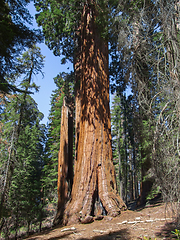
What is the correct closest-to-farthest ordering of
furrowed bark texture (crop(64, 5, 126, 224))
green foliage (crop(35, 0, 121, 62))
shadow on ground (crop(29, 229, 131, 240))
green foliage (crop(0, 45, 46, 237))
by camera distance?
shadow on ground (crop(29, 229, 131, 240))
furrowed bark texture (crop(64, 5, 126, 224))
green foliage (crop(35, 0, 121, 62))
green foliage (crop(0, 45, 46, 237))

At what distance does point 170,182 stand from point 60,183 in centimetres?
444

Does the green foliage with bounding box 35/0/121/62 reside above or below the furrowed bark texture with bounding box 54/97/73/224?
above

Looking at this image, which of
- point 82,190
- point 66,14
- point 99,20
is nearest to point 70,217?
point 82,190

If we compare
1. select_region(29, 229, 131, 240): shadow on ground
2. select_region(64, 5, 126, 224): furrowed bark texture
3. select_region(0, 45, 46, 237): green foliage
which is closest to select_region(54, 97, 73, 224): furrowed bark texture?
select_region(64, 5, 126, 224): furrowed bark texture

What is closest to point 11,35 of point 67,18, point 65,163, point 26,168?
point 67,18

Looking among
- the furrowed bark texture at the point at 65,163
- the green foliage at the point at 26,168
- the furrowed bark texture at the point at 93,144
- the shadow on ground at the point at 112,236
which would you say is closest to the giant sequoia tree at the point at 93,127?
the furrowed bark texture at the point at 93,144

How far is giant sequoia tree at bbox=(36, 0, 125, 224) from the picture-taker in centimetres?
444

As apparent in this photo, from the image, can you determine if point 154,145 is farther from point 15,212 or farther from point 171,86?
point 15,212

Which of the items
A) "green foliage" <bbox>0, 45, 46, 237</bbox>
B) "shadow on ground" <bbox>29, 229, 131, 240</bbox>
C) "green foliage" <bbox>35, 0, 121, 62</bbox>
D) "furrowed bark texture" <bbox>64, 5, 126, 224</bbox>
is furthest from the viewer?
"green foliage" <bbox>0, 45, 46, 237</bbox>

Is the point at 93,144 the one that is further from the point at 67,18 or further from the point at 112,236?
the point at 67,18

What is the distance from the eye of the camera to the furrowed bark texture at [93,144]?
4.42 meters

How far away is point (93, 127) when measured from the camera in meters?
5.16

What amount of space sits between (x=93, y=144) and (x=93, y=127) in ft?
1.61

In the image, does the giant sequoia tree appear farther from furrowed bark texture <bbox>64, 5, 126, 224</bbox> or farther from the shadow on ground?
the shadow on ground
